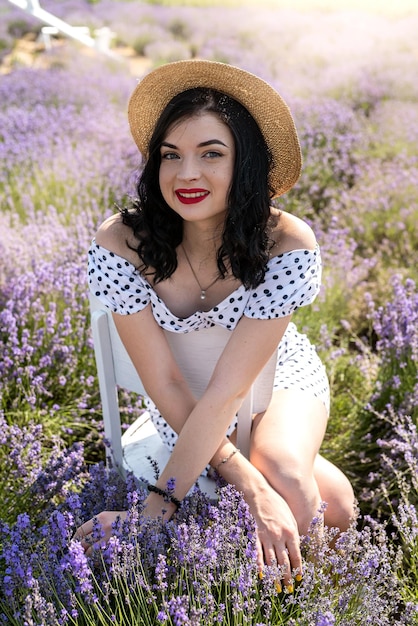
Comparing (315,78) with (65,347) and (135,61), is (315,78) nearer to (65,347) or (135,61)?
(135,61)

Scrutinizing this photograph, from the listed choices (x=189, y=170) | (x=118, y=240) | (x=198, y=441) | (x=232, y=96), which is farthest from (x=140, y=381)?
(x=232, y=96)

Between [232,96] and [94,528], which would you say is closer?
[94,528]

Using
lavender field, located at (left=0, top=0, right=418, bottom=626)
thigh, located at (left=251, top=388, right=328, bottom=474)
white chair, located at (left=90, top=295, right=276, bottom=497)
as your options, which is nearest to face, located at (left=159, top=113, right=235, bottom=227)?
white chair, located at (left=90, top=295, right=276, bottom=497)

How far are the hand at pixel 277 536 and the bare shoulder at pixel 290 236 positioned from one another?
71 cm

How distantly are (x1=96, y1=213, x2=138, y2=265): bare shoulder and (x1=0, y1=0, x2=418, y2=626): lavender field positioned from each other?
0.61 metres

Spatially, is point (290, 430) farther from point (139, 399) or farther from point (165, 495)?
point (139, 399)

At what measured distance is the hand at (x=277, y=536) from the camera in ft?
5.63

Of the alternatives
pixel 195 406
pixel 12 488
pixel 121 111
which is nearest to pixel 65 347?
pixel 12 488

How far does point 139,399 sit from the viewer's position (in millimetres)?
2812

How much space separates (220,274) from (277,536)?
2.49ft

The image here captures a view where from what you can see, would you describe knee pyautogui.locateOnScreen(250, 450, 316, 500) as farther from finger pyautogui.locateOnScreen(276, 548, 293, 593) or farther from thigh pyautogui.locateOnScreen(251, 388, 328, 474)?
finger pyautogui.locateOnScreen(276, 548, 293, 593)

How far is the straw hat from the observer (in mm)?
1810

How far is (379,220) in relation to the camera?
430cm

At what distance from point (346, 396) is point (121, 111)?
4.00 metres
